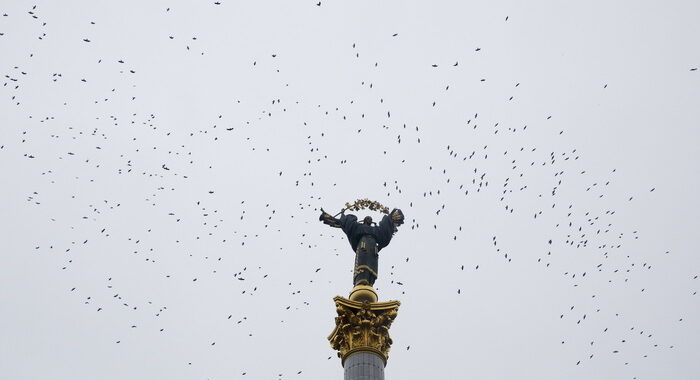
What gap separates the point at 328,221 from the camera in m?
29.1

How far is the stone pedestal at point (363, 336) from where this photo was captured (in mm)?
24280

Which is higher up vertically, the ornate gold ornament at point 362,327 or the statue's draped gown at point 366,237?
the statue's draped gown at point 366,237

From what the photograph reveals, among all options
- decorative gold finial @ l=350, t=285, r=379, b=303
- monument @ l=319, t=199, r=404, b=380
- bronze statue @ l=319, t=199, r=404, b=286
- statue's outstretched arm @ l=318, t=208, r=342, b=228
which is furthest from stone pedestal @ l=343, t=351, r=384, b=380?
statue's outstretched arm @ l=318, t=208, r=342, b=228

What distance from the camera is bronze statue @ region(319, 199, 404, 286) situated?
2728 centimetres

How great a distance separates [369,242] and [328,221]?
5.87 feet

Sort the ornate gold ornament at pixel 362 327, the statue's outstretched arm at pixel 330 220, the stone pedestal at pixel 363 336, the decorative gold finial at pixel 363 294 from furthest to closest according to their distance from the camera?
the statue's outstretched arm at pixel 330 220, the decorative gold finial at pixel 363 294, the ornate gold ornament at pixel 362 327, the stone pedestal at pixel 363 336

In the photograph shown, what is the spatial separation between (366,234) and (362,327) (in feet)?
13.6

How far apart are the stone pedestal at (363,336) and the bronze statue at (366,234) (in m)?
1.18

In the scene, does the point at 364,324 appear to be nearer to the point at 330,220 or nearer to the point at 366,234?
the point at 366,234

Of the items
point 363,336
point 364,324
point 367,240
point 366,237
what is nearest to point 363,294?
point 364,324

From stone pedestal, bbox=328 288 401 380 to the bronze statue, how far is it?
118 centimetres

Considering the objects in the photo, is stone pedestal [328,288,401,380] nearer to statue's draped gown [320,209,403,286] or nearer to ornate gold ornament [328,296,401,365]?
ornate gold ornament [328,296,401,365]

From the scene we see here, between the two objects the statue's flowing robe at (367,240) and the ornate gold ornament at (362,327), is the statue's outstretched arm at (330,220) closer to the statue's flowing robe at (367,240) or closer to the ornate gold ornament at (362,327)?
the statue's flowing robe at (367,240)

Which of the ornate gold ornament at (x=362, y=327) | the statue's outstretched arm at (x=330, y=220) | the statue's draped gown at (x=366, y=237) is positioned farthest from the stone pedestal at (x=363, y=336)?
the statue's outstretched arm at (x=330, y=220)
